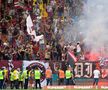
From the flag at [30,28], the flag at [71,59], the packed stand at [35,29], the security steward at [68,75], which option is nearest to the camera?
the security steward at [68,75]

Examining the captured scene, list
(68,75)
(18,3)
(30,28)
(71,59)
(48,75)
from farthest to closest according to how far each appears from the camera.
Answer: (18,3) < (30,28) < (71,59) < (48,75) < (68,75)

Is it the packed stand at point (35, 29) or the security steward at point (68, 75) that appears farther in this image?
the packed stand at point (35, 29)

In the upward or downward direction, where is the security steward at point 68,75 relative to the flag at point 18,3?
downward

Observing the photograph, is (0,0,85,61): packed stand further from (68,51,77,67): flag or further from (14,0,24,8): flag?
(68,51,77,67): flag

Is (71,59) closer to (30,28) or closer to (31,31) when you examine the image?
(31,31)

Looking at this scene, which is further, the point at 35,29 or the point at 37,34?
the point at 35,29

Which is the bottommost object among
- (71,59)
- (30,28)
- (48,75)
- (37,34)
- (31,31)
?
(48,75)

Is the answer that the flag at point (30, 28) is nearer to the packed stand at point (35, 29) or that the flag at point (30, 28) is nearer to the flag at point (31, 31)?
the flag at point (31, 31)

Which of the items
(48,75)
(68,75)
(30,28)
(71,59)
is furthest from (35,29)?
(68,75)

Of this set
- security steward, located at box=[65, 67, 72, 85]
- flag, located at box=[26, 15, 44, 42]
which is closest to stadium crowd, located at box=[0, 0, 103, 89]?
security steward, located at box=[65, 67, 72, 85]

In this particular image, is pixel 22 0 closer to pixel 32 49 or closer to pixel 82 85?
pixel 32 49

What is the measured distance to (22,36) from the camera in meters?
46.0

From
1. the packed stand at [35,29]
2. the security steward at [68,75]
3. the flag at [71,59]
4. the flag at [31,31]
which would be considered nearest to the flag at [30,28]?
the flag at [31,31]

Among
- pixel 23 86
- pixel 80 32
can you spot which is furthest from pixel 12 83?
pixel 80 32
